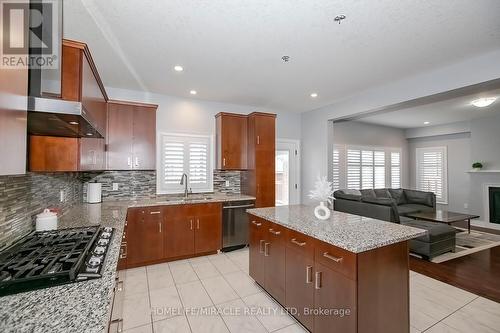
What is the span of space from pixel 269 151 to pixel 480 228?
585 cm

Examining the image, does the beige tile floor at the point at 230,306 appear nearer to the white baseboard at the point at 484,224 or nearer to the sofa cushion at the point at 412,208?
the sofa cushion at the point at 412,208

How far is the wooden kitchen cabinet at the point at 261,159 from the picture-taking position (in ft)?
14.3

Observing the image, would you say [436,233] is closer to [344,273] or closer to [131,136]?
[344,273]

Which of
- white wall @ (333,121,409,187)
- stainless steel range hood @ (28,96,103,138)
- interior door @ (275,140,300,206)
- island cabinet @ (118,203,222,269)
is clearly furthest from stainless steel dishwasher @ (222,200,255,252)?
white wall @ (333,121,409,187)

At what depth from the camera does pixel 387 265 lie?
67.4 inches

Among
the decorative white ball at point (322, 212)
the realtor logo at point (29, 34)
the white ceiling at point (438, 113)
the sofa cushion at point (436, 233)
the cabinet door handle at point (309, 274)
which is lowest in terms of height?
the sofa cushion at point (436, 233)

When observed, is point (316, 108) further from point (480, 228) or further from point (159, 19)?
point (480, 228)

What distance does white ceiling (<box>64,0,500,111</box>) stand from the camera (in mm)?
1970

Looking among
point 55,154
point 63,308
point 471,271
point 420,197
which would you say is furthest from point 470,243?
point 55,154

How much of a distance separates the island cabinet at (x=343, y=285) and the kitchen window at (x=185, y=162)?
2.56 meters

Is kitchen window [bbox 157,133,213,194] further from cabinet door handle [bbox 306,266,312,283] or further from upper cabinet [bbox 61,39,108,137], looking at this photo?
cabinet door handle [bbox 306,266,312,283]

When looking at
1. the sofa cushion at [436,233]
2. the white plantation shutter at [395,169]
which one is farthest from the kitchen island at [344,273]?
the white plantation shutter at [395,169]

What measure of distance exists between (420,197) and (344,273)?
19.7 ft

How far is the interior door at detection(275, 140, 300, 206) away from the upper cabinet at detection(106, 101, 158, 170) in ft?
8.99
